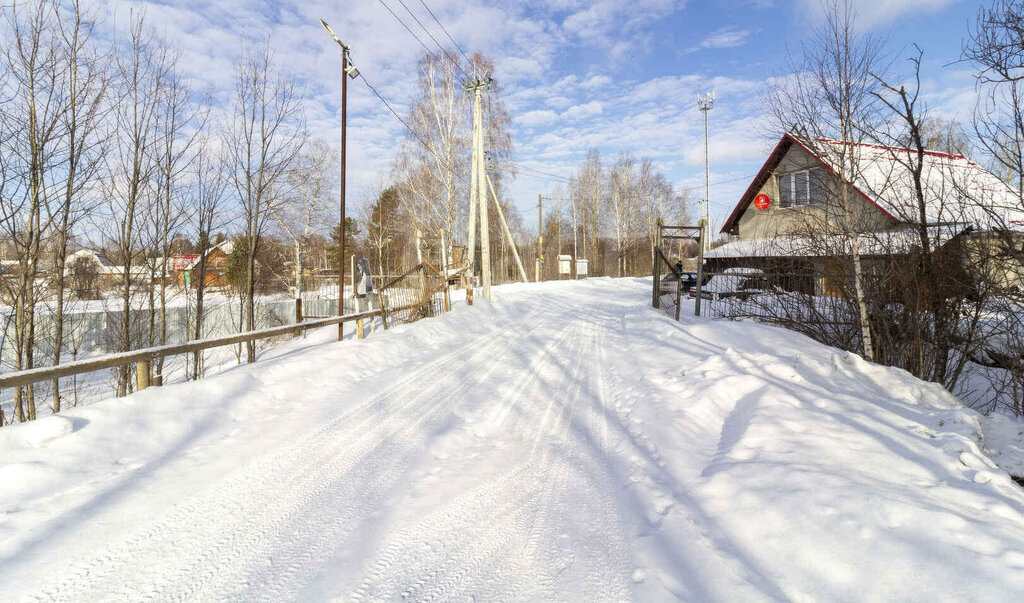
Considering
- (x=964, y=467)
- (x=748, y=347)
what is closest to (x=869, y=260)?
(x=748, y=347)

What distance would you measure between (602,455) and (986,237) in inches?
266

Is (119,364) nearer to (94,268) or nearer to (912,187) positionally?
(912,187)

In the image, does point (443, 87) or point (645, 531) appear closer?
point (645, 531)

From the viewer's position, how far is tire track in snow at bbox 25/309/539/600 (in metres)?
2.22

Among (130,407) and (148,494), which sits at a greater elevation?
(130,407)

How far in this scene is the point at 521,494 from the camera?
10.4ft

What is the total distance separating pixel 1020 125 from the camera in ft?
18.2

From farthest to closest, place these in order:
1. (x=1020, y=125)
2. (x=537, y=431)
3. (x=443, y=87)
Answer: (x=443, y=87)
(x=1020, y=125)
(x=537, y=431)

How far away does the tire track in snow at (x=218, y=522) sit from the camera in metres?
2.22

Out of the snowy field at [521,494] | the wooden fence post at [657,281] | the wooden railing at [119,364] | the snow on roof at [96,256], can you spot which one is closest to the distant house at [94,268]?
the snow on roof at [96,256]

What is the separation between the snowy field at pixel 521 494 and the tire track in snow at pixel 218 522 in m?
0.02

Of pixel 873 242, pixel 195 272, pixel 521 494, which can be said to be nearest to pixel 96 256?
pixel 195 272

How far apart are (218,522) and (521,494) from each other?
1.92m

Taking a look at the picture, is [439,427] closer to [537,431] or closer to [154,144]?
[537,431]
